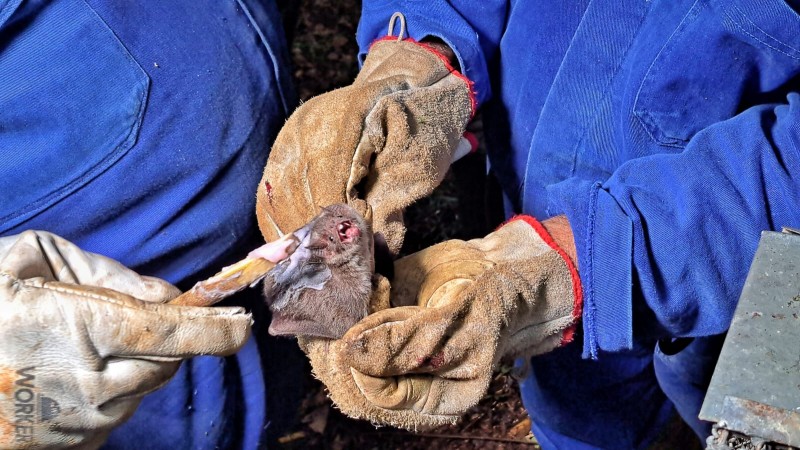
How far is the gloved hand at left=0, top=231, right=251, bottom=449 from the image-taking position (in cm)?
96

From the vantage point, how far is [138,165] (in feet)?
4.64

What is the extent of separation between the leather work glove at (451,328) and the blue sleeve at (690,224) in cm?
8

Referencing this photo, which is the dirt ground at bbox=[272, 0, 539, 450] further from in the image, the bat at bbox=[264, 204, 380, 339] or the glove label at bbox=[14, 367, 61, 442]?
the glove label at bbox=[14, 367, 61, 442]

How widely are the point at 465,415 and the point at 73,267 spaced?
2.03 meters

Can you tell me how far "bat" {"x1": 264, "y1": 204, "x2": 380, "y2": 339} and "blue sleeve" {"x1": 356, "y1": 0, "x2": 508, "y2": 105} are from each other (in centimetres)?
64

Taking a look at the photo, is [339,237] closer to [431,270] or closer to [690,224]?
[431,270]

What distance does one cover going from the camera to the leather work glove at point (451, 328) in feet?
3.60

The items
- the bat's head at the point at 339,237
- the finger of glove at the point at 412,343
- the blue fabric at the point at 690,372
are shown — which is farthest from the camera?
the blue fabric at the point at 690,372

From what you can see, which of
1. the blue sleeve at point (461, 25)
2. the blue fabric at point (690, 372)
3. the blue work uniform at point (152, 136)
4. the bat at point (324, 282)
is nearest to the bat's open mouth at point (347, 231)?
the bat at point (324, 282)

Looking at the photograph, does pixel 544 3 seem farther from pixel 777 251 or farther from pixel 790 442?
pixel 790 442

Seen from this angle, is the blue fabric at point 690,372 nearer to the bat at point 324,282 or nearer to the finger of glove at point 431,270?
the finger of glove at point 431,270

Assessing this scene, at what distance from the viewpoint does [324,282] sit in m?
1.18

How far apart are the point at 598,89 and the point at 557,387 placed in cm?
94

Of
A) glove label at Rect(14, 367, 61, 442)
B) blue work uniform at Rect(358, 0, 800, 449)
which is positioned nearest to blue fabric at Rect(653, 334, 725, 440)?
blue work uniform at Rect(358, 0, 800, 449)
